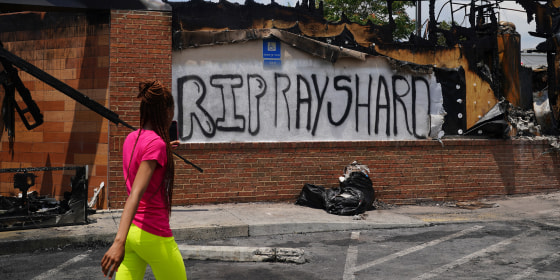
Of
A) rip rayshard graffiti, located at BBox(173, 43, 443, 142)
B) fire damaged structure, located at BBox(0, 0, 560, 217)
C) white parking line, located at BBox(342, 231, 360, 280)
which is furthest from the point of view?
rip rayshard graffiti, located at BBox(173, 43, 443, 142)

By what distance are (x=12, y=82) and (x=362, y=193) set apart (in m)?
6.33

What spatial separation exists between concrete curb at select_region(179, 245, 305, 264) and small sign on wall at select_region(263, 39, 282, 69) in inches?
187

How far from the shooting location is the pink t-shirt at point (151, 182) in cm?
295

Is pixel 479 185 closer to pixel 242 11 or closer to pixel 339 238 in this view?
pixel 339 238

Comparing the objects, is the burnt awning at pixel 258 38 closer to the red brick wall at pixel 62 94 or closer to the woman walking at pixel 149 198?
the red brick wall at pixel 62 94

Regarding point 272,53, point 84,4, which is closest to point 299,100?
point 272,53

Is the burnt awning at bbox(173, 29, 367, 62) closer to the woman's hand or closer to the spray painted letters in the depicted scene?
the spray painted letters

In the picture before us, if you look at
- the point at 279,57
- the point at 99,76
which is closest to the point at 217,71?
the point at 279,57

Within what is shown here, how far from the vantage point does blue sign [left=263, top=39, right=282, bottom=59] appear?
10172 mm

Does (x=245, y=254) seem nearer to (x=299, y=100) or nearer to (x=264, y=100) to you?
(x=264, y=100)

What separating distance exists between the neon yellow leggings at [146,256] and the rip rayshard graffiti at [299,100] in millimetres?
6776

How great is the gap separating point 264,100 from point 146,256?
24.2 ft

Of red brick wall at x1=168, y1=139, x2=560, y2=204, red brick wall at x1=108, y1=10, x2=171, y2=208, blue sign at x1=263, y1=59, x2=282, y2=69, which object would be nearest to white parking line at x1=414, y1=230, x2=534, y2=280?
red brick wall at x1=168, y1=139, x2=560, y2=204

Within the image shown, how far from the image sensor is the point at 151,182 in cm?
300
